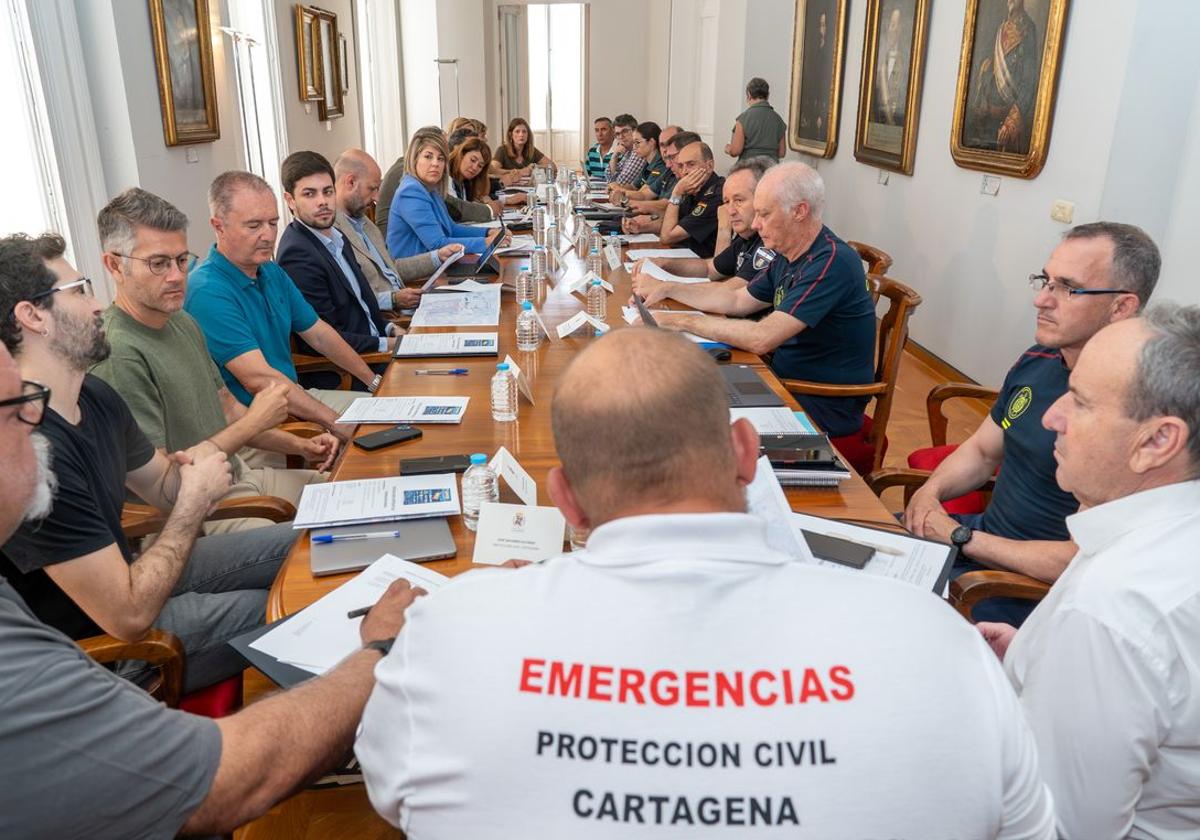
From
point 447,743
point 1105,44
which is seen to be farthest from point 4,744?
point 1105,44

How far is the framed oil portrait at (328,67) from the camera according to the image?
7.43 m

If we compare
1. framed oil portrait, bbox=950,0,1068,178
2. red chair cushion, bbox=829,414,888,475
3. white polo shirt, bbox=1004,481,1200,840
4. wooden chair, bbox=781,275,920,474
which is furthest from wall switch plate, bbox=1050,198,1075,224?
white polo shirt, bbox=1004,481,1200,840

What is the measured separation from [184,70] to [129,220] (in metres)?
2.71

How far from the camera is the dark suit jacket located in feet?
10.7

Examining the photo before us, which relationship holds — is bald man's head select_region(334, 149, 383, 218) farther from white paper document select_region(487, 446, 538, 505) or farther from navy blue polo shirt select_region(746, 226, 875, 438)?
white paper document select_region(487, 446, 538, 505)

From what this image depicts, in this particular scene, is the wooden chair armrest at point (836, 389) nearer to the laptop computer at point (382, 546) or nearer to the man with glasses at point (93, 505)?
the laptop computer at point (382, 546)

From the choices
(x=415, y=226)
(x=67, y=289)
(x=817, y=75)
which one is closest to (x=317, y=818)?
(x=67, y=289)

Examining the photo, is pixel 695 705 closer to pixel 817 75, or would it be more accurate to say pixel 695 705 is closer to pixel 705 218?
pixel 705 218

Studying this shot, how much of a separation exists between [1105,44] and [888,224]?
254 centimetres

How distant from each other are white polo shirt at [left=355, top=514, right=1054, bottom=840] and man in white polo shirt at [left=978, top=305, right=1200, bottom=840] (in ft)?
1.04

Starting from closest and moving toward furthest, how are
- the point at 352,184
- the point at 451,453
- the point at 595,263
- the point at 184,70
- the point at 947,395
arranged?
the point at 451,453, the point at 947,395, the point at 352,184, the point at 595,263, the point at 184,70

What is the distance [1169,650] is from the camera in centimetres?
100

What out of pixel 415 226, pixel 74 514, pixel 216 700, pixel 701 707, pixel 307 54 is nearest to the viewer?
pixel 701 707

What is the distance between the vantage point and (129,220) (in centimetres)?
216
